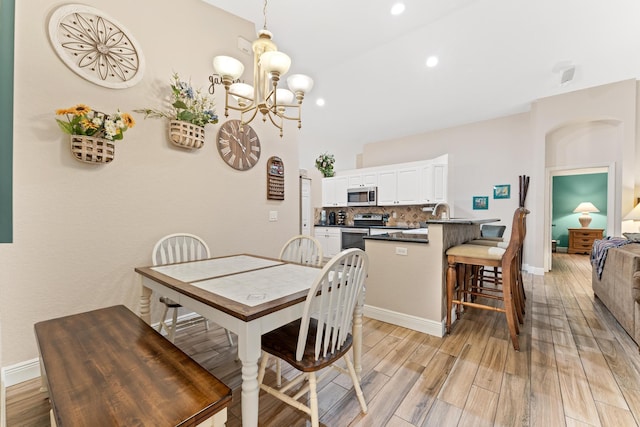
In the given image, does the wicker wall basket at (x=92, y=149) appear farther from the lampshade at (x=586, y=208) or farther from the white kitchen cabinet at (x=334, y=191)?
the lampshade at (x=586, y=208)

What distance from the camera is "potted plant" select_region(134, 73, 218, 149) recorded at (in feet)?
7.54

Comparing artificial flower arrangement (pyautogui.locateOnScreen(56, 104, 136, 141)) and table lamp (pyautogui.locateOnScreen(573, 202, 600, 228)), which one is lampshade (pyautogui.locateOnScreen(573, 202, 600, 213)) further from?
artificial flower arrangement (pyautogui.locateOnScreen(56, 104, 136, 141))

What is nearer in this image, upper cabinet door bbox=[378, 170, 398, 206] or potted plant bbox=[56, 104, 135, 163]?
potted plant bbox=[56, 104, 135, 163]

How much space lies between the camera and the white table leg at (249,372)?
3.40 feet

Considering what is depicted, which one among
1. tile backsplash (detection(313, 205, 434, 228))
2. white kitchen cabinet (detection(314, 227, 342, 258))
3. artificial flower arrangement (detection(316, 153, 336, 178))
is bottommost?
white kitchen cabinet (detection(314, 227, 342, 258))

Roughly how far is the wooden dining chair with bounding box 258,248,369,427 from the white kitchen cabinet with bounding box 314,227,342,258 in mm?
4575

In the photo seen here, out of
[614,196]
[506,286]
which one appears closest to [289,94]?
[506,286]

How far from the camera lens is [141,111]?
7.29 feet

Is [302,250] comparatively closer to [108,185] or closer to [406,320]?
[406,320]

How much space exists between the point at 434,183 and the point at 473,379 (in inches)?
150

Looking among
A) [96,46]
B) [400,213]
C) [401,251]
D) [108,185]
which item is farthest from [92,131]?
[400,213]

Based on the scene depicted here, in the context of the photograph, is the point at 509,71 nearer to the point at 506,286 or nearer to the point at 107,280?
the point at 506,286

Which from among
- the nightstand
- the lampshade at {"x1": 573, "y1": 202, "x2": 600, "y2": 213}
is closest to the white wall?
the nightstand

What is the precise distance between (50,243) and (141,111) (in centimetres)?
124
